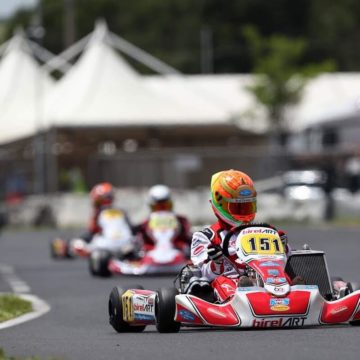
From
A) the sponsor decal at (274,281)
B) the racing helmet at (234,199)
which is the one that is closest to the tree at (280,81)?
the racing helmet at (234,199)

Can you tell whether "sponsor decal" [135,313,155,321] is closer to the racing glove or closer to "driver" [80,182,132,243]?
the racing glove

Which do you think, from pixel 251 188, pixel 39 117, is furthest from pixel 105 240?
pixel 39 117

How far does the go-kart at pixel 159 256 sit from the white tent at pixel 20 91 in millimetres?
20200

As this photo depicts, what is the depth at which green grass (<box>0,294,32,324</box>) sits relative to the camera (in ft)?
42.6

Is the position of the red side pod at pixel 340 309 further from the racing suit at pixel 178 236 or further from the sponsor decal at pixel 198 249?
the racing suit at pixel 178 236

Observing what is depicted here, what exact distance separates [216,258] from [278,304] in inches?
40.6

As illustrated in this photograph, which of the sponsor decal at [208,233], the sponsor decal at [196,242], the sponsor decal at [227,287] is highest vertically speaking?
the sponsor decal at [208,233]

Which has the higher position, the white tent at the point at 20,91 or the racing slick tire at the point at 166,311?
the white tent at the point at 20,91

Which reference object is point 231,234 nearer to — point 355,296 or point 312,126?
point 355,296

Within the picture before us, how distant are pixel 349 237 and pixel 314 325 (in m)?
16.5

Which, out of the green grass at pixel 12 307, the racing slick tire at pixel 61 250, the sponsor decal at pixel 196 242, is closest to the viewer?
the sponsor decal at pixel 196 242

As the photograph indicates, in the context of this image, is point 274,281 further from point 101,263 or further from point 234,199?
point 101,263

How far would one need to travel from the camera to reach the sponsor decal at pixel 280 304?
9.76 m

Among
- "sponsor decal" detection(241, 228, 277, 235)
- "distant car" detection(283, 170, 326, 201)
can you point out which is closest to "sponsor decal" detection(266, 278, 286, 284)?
"sponsor decal" detection(241, 228, 277, 235)
